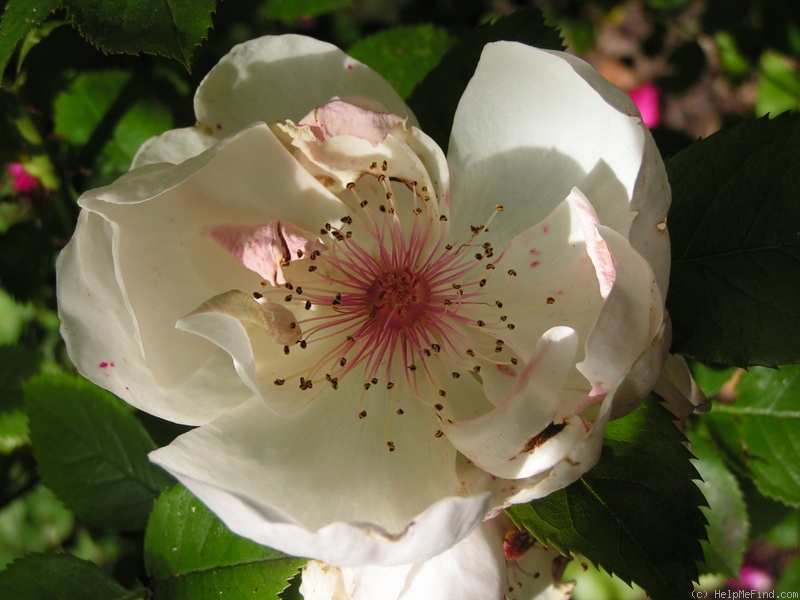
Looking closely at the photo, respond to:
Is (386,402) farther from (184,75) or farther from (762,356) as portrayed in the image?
(184,75)

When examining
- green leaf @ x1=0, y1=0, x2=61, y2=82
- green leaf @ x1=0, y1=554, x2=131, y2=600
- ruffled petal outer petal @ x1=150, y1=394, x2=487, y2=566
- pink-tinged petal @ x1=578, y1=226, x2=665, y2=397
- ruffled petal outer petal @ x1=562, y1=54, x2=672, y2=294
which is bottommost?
green leaf @ x1=0, y1=554, x2=131, y2=600

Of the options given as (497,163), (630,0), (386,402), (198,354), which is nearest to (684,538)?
(386,402)

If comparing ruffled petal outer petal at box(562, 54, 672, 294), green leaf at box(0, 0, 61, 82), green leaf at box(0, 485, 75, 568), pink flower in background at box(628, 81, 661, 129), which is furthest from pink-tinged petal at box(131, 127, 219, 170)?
pink flower in background at box(628, 81, 661, 129)

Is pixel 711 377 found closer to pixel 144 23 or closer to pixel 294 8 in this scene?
pixel 294 8

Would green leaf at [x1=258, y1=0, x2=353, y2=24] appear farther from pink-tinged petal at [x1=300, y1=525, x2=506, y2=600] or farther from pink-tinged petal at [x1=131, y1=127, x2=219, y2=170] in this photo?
pink-tinged petal at [x1=300, y1=525, x2=506, y2=600]

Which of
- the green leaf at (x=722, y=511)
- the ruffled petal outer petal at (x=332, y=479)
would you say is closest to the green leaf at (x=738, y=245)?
the ruffled petal outer petal at (x=332, y=479)

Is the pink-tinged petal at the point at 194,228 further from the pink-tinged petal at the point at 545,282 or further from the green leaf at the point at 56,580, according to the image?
the green leaf at the point at 56,580

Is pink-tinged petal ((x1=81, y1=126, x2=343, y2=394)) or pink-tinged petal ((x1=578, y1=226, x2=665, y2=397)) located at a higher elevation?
pink-tinged petal ((x1=578, y1=226, x2=665, y2=397))
